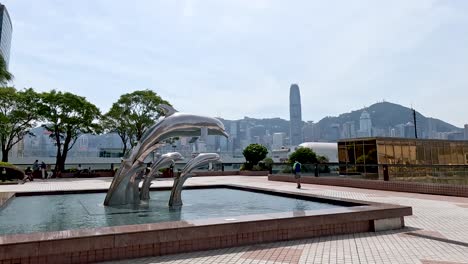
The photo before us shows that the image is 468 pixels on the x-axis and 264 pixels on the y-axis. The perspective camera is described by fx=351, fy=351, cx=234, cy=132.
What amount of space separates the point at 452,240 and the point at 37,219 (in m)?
9.40

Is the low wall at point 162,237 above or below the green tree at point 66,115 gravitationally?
below

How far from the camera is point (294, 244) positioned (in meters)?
6.52

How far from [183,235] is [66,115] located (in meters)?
30.2

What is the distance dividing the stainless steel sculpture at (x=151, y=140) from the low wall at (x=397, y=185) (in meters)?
10.4

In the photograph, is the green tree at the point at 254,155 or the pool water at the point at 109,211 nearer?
the pool water at the point at 109,211

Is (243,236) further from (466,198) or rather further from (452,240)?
(466,198)

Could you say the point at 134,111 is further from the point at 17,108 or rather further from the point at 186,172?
the point at 186,172

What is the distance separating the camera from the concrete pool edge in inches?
201

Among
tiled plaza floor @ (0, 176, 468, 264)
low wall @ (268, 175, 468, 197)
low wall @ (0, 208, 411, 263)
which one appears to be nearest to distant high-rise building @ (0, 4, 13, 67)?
low wall @ (268, 175, 468, 197)

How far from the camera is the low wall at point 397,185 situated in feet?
48.4

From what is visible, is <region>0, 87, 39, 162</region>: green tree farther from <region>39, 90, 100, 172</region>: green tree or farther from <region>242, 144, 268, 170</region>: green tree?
<region>242, 144, 268, 170</region>: green tree

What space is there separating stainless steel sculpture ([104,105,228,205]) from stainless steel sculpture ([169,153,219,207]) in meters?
0.87

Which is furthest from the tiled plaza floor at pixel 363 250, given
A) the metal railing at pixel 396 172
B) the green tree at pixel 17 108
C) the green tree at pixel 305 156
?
the green tree at pixel 17 108

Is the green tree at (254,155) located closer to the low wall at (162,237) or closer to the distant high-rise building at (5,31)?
the low wall at (162,237)
